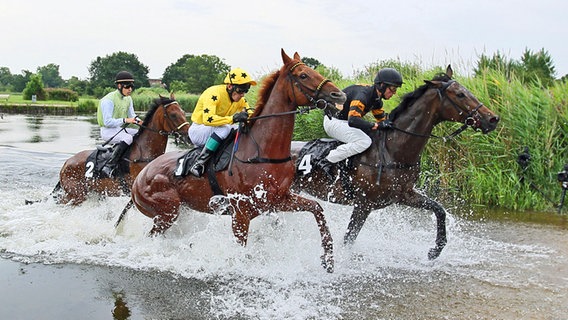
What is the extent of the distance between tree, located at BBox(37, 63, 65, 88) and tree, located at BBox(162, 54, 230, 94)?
4802 centimetres

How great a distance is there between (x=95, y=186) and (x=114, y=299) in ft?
13.0

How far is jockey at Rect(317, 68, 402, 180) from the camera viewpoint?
23.5 ft

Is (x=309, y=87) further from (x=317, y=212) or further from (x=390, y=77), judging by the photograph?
(x=390, y=77)

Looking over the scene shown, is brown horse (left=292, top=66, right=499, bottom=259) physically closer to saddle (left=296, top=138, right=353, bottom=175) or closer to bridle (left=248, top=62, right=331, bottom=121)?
saddle (left=296, top=138, right=353, bottom=175)

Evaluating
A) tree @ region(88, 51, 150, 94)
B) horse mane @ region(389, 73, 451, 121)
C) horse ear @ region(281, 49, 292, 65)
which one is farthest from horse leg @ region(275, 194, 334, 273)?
tree @ region(88, 51, 150, 94)

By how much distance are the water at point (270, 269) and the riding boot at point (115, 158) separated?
699mm

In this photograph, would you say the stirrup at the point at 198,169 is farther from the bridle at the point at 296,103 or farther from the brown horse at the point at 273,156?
the bridle at the point at 296,103

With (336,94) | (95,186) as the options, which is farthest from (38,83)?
(336,94)

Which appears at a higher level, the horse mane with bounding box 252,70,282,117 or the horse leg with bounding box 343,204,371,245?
the horse mane with bounding box 252,70,282,117

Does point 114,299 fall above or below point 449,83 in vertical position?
below

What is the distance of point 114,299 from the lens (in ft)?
18.6

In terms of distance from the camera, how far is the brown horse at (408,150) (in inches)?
272

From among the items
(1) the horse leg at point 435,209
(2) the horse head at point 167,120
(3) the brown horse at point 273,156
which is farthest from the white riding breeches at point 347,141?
(2) the horse head at point 167,120

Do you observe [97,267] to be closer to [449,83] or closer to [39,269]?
[39,269]
